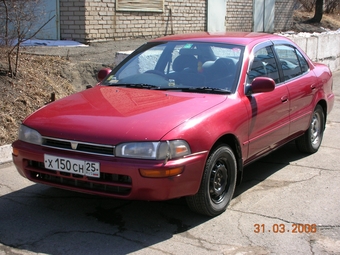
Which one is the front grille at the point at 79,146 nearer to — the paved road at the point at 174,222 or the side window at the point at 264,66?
the paved road at the point at 174,222

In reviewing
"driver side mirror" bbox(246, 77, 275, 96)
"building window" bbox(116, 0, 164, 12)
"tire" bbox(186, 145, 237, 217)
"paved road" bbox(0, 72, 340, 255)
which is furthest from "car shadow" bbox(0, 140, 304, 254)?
"building window" bbox(116, 0, 164, 12)

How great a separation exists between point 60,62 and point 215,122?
5.41 metres

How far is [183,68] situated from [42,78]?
12.4ft

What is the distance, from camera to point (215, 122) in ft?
15.0

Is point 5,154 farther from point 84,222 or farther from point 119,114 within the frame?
point 119,114

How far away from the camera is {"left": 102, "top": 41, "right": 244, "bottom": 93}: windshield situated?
17.2 feet

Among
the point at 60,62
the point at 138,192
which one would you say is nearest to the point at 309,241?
the point at 138,192

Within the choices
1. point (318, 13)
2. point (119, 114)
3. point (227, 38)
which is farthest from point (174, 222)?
point (318, 13)

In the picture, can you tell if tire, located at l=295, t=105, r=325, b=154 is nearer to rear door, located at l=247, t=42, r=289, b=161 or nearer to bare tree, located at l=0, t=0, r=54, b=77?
rear door, located at l=247, t=42, r=289, b=161

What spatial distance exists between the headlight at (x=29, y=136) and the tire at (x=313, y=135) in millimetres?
3584

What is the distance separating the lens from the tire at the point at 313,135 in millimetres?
6703

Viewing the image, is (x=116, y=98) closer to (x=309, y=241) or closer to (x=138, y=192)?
(x=138, y=192)
